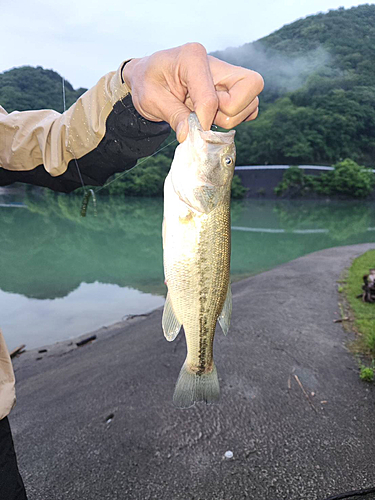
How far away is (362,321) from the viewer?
17.6ft

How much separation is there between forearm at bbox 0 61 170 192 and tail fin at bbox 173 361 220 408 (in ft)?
4.76

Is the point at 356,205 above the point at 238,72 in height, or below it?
below

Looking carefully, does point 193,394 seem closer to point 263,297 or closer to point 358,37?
point 263,297

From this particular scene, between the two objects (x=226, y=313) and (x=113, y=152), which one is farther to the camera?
(x=113, y=152)

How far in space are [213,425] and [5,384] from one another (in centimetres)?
221

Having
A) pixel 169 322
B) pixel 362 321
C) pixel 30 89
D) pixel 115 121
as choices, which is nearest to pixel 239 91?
pixel 115 121

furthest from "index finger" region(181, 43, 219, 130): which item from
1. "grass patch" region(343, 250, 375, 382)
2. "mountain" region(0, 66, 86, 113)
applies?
"grass patch" region(343, 250, 375, 382)

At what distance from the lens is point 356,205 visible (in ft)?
137

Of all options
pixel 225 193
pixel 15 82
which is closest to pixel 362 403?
pixel 225 193

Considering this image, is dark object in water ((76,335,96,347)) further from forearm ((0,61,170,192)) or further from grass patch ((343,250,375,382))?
forearm ((0,61,170,192))

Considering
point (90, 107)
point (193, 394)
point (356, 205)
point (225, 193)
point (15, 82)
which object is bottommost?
point (356, 205)

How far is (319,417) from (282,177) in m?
47.9

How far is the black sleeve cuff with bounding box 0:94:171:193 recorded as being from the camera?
210 centimetres

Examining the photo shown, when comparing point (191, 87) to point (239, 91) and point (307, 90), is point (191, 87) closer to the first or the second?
point (239, 91)
